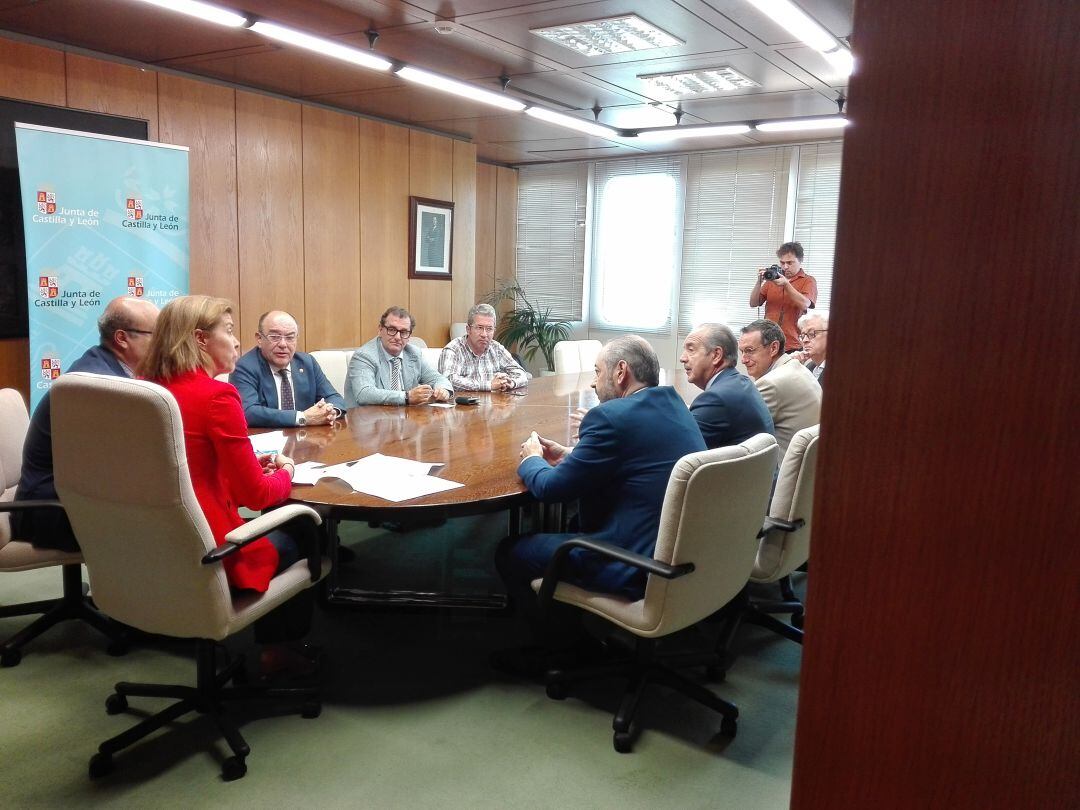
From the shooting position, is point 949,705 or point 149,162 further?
point 149,162

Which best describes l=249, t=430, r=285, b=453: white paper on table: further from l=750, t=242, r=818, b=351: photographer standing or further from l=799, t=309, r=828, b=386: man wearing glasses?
l=750, t=242, r=818, b=351: photographer standing

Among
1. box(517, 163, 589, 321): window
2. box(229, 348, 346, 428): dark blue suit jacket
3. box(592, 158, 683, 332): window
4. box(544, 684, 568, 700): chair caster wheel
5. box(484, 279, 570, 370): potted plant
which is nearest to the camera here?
box(544, 684, 568, 700): chair caster wheel

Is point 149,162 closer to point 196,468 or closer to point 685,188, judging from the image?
point 196,468

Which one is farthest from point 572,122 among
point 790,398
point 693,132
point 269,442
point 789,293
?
point 269,442

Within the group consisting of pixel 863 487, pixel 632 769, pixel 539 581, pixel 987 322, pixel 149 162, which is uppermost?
pixel 149 162

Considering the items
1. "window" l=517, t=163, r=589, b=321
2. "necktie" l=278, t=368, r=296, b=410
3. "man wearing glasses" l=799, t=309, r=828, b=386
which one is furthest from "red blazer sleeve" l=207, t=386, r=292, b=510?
"window" l=517, t=163, r=589, b=321

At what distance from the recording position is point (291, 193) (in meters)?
5.91

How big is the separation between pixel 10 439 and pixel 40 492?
513 mm

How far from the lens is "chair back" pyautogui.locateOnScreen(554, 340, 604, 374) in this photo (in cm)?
622

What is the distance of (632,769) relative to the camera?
2.32 meters

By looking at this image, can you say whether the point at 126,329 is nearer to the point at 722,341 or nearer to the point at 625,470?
the point at 625,470

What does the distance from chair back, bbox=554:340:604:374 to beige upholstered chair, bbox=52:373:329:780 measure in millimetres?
4043

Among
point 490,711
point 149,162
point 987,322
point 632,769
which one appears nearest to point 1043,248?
point 987,322

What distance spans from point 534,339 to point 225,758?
6.80 meters
